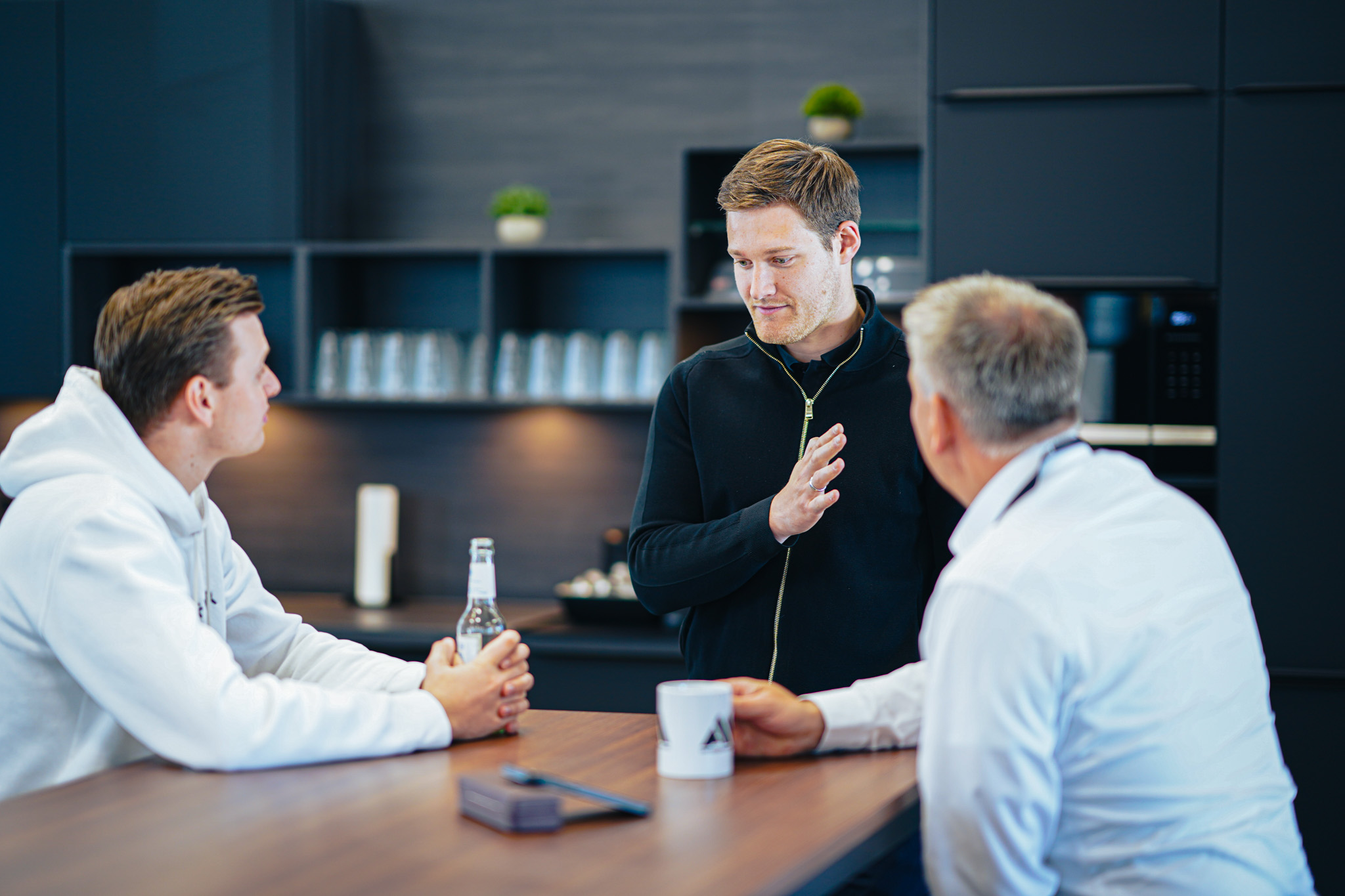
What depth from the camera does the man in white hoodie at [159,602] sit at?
1.42 m

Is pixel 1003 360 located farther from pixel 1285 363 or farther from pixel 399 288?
pixel 399 288

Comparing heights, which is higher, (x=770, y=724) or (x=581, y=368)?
(x=581, y=368)

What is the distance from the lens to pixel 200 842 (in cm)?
118

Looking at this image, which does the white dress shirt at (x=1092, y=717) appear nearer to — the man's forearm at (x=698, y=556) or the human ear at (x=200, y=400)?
the man's forearm at (x=698, y=556)

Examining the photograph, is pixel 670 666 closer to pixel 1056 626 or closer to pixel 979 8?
pixel 979 8

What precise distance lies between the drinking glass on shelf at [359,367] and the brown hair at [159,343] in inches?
89.3

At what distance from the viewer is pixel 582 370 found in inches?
150

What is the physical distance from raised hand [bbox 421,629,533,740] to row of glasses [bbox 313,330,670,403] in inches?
84.3

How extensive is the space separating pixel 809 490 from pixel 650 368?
201 cm

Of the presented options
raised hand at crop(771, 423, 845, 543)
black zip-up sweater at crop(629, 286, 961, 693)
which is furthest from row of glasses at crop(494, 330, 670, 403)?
raised hand at crop(771, 423, 845, 543)

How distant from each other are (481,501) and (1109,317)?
200 cm

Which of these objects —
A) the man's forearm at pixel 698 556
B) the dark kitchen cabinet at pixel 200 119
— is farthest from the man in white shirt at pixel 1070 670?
the dark kitchen cabinet at pixel 200 119

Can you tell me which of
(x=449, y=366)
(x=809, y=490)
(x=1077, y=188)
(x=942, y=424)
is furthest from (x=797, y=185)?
(x=449, y=366)

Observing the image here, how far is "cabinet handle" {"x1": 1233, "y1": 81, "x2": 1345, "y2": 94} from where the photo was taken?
315cm
